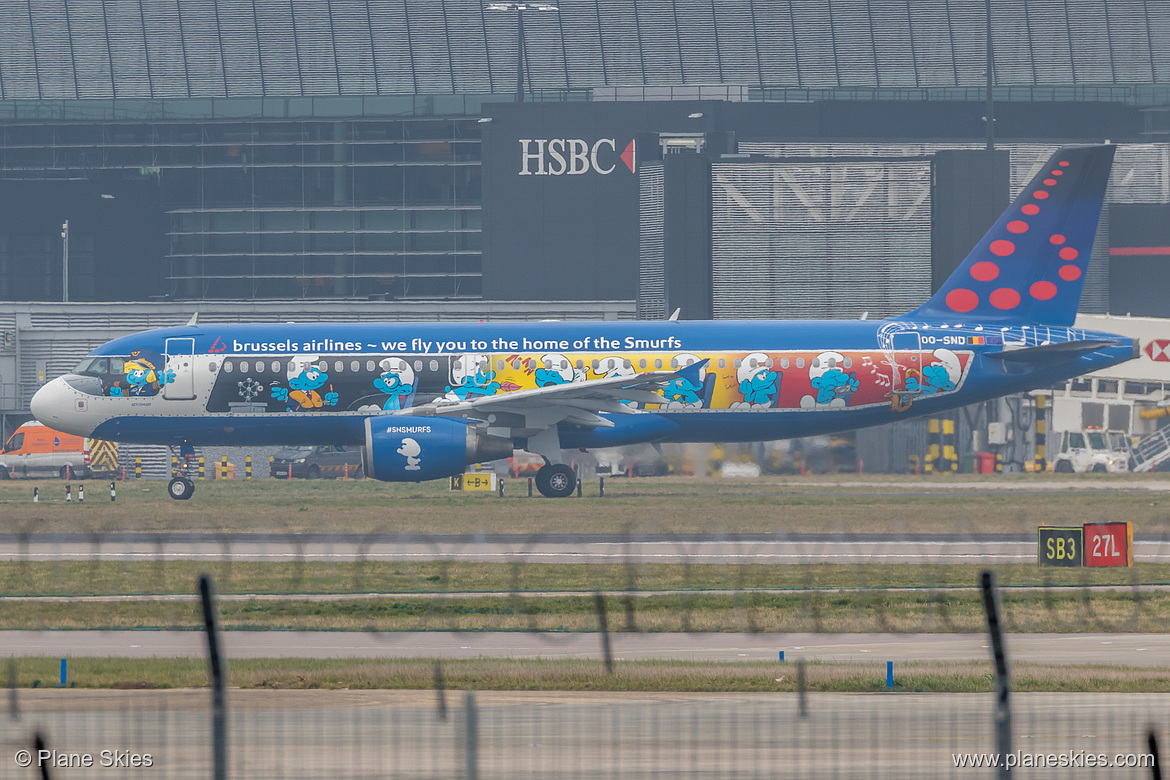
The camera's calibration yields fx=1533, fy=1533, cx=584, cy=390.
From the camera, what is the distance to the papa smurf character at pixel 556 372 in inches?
1687

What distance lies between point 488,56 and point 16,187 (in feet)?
99.9

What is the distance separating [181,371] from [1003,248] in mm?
24136

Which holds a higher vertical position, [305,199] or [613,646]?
[305,199]

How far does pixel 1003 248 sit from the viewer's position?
149ft

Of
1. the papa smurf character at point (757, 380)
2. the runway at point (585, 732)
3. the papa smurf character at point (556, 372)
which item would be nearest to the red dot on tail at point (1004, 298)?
the papa smurf character at point (757, 380)

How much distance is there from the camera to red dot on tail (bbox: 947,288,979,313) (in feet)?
147

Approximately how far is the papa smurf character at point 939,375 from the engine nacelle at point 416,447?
494 inches

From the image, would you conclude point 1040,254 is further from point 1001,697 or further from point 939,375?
point 1001,697

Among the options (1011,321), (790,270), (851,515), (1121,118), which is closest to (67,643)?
(851,515)

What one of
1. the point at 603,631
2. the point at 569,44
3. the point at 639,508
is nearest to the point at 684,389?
the point at 639,508

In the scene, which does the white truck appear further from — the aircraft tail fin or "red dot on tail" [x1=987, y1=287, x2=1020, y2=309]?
"red dot on tail" [x1=987, y1=287, x2=1020, y2=309]

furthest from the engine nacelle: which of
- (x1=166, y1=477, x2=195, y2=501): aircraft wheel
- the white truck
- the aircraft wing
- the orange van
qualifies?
the white truck

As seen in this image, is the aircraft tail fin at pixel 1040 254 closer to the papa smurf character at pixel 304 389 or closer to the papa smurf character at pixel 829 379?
the papa smurf character at pixel 829 379

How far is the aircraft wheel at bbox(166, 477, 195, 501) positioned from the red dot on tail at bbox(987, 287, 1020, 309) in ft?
77.6
